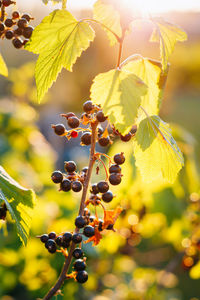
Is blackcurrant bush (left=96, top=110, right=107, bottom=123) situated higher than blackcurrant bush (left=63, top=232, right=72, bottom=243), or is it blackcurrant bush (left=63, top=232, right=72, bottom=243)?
blackcurrant bush (left=96, top=110, right=107, bottom=123)

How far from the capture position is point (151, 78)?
110 cm

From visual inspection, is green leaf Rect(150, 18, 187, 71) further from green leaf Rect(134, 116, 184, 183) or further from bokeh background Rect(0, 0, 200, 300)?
bokeh background Rect(0, 0, 200, 300)

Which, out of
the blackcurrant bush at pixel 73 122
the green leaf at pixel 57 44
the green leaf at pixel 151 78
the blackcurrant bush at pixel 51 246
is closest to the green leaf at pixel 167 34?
the green leaf at pixel 151 78

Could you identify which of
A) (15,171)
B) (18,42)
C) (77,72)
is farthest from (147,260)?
(77,72)

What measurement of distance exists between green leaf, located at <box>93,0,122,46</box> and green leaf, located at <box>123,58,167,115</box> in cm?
13

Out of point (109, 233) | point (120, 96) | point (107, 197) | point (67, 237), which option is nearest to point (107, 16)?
point (120, 96)

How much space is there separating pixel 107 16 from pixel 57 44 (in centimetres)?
17

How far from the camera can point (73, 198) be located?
8.52 feet

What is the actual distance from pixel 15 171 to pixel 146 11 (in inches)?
64.7

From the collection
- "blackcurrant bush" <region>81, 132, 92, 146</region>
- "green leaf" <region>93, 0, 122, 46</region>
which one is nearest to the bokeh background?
"blackcurrant bush" <region>81, 132, 92, 146</region>

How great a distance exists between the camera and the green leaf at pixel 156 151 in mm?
976

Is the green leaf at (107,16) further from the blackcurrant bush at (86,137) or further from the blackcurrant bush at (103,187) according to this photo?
the blackcurrant bush at (103,187)

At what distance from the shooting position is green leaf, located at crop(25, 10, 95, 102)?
36.8 inches

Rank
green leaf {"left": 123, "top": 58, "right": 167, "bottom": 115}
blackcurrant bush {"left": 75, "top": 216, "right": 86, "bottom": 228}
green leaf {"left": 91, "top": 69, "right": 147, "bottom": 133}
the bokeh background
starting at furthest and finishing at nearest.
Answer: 1. the bokeh background
2. green leaf {"left": 123, "top": 58, "right": 167, "bottom": 115}
3. blackcurrant bush {"left": 75, "top": 216, "right": 86, "bottom": 228}
4. green leaf {"left": 91, "top": 69, "right": 147, "bottom": 133}
